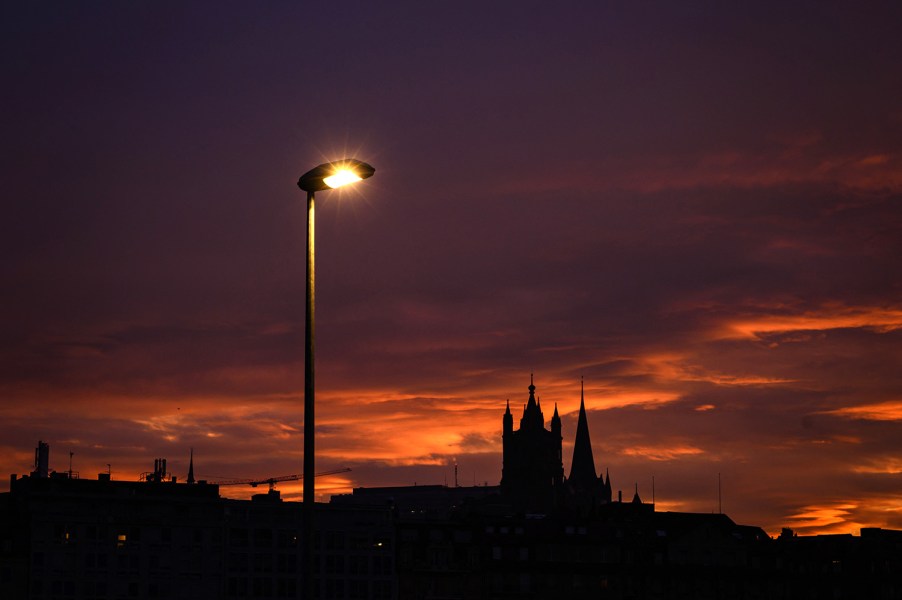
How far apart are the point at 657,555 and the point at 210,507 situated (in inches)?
2232

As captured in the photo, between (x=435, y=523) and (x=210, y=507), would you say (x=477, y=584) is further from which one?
(x=210, y=507)

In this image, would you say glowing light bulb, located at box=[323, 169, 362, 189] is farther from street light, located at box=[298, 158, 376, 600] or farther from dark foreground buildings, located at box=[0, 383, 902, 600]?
dark foreground buildings, located at box=[0, 383, 902, 600]

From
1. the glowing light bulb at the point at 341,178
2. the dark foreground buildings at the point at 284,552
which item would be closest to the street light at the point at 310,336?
the glowing light bulb at the point at 341,178

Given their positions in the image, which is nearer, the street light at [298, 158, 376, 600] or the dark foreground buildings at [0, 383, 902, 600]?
the street light at [298, 158, 376, 600]

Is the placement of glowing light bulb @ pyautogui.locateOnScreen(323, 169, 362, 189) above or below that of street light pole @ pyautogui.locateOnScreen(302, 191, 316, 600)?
above

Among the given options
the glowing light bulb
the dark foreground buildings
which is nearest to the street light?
the glowing light bulb

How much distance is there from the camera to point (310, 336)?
31.9m

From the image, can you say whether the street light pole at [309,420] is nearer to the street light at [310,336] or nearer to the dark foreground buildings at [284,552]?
the street light at [310,336]

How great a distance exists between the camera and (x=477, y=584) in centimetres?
17025

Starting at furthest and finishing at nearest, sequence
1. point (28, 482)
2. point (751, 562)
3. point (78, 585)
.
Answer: point (751, 562) → point (28, 482) → point (78, 585)

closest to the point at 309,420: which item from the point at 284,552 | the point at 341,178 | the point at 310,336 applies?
the point at 310,336

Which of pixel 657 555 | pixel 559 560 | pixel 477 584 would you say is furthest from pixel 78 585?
pixel 657 555

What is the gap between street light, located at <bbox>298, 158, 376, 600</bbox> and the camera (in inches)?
1233

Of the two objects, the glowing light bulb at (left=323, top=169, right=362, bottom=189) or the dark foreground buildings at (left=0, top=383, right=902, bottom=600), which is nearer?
the glowing light bulb at (left=323, top=169, right=362, bottom=189)
